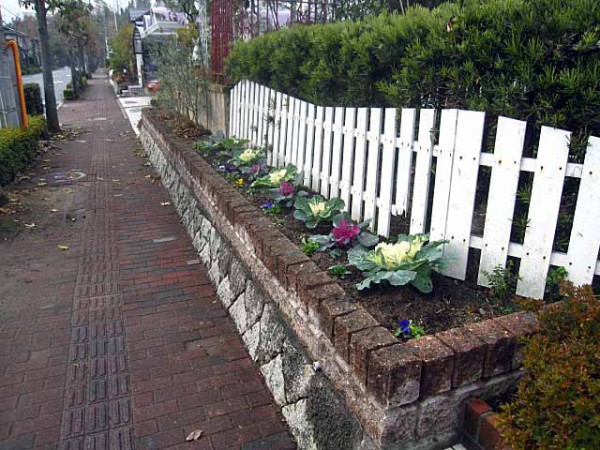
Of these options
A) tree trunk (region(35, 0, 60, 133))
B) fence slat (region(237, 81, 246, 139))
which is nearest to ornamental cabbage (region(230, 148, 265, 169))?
fence slat (region(237, 81, 246, 139))

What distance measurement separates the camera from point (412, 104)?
10.7 feet

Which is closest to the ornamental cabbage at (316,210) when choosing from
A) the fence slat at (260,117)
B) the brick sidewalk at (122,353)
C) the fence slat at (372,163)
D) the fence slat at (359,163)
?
the fence slat at (359,163)

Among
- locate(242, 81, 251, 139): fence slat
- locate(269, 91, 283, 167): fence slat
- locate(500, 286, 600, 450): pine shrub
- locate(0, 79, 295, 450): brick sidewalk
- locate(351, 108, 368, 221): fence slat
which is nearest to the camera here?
locate(500, 286, 600, 450): pine shrub

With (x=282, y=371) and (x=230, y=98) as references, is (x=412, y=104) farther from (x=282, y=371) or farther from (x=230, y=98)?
(x=230, y=98)

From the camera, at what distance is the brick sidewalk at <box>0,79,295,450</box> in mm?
2770

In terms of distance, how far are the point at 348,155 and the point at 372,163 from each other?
1.31 ft

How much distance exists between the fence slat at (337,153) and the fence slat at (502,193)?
5.06 ft

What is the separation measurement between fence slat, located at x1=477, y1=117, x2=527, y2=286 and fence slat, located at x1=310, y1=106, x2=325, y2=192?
1942 mm

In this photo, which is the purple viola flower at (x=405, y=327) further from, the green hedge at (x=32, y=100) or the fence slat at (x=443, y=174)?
the green hedge at (x=32, y=100)

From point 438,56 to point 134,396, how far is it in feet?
8.85

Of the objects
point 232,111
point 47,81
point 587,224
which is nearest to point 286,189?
point 587,224

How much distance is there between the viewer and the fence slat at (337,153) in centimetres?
395

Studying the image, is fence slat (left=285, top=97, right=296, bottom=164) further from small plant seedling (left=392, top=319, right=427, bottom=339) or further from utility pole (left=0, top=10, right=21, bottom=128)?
utility pole (left=0, top=10, right=21, bottom=128)

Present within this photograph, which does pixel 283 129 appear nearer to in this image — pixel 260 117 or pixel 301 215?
pixel 260 117
